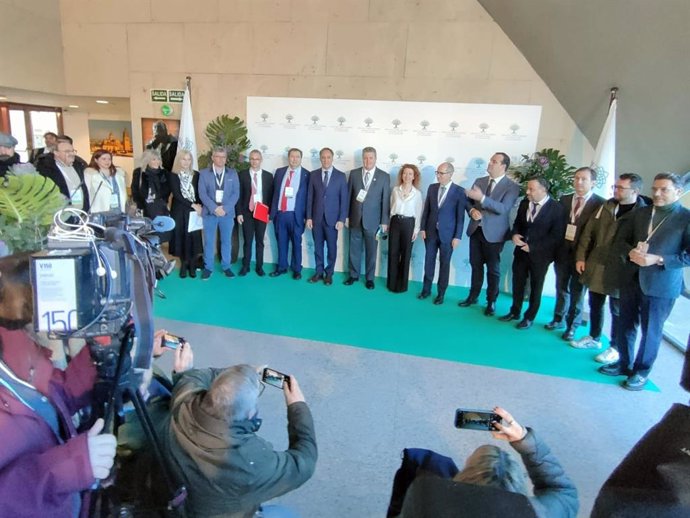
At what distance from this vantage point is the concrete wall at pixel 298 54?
4945 mm

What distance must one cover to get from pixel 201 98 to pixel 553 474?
19.2 ft

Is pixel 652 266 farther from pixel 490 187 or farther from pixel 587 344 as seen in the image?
pixel 490 187

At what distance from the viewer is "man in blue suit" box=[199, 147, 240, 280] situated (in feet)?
16.6

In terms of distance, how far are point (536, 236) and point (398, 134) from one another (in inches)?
85.1

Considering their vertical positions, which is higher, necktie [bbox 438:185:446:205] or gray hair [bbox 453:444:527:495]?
necktie [bbox 438:185:446:205]

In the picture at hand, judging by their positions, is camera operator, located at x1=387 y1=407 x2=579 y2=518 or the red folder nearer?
camera operator, located at x1=387 y1=407 x2=579 y2=518

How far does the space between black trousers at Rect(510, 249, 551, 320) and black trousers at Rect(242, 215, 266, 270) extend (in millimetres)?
3003

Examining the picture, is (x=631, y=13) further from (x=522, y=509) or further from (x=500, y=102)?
(x=522, y=509)

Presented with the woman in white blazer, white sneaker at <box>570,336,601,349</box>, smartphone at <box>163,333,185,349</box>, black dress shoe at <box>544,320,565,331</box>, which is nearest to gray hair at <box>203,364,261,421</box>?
smartphone at <box>163,333,185,349</box>

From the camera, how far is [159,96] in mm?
5863

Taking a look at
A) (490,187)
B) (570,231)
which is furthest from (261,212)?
(570,231)

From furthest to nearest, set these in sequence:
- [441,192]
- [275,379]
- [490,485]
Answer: [441,192]
[275,379]
[490,485]

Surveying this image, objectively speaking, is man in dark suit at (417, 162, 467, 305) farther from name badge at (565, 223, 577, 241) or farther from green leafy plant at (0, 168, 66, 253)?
green leafy plant at (0, 168, 66, 253)

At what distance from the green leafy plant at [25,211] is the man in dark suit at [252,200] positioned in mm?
4198
